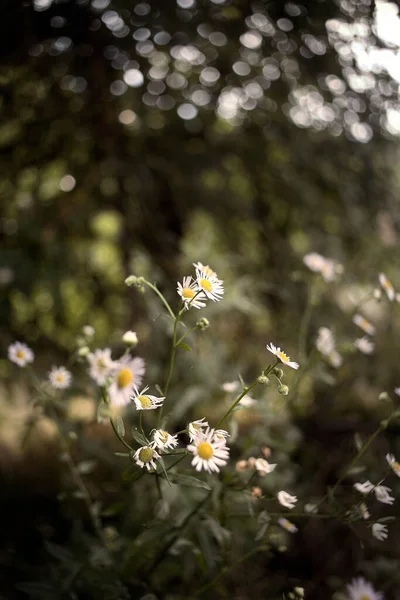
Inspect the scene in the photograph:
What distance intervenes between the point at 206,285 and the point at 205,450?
217 mm

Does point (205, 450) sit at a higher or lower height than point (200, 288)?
lower

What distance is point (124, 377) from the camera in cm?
51

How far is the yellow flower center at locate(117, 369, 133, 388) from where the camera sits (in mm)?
512

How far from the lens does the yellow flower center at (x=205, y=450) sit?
0.59 meters

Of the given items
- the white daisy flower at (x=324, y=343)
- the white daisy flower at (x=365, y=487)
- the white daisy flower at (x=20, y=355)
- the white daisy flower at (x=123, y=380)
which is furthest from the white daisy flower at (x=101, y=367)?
the white daisy flower at (x=324, y=343)

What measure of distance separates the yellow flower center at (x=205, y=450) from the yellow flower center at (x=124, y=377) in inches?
5.7

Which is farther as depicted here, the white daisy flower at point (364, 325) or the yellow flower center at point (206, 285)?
the white daisy flower at point (364, 325)

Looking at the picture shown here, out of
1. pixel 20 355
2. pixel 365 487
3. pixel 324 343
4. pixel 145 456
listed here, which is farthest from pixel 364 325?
pixel 20 355

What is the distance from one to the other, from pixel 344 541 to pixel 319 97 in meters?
1.44

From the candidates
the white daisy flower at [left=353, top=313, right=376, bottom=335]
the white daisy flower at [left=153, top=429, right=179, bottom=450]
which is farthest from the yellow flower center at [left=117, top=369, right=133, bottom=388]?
the white daisy flower at [left=353, top=313, right=376, bottom=335]

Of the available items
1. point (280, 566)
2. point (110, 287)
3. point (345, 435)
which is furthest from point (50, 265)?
point (345, 435)

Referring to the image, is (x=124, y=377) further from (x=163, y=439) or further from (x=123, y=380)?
(x=163, y=439)

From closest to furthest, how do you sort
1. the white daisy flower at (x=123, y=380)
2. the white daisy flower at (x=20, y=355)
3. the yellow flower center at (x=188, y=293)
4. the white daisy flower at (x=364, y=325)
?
1. the white daisy flower at (x=123, y=380)
2. the yellow flower center at (x=188, y=293)
3. the white daisy flower at (x=20, y=355)
4. the white daisy flower at (x=364, y=325)

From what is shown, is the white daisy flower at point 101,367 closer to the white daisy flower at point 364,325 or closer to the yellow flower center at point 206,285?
the yellow flower center at point 206,285
